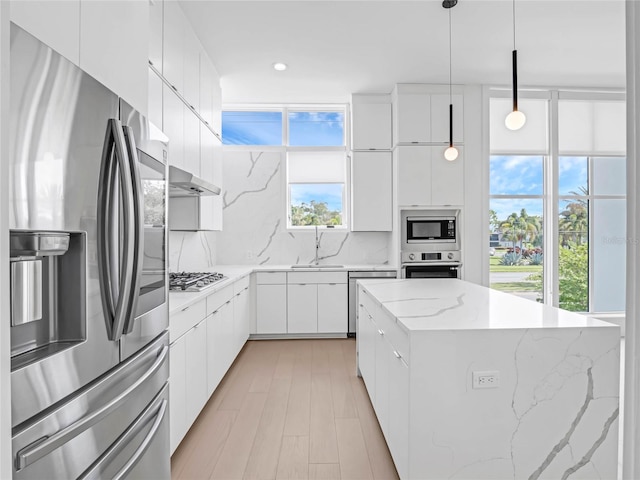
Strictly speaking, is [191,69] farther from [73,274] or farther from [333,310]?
[333,310]

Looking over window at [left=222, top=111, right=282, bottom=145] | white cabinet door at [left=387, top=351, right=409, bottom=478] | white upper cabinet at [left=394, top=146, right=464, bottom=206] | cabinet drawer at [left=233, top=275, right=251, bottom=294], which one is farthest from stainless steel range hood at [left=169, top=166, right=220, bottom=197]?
white upper cabinet at [left=394, top=146, right=464, bottom=206]

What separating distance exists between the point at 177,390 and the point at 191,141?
6.83 feet

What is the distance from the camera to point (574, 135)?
500cm

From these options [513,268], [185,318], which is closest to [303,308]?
[185,318]

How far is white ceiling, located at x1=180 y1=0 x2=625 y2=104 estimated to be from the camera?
3174 millimetres

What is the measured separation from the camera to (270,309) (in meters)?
4.74

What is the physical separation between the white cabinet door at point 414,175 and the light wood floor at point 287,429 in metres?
2.09

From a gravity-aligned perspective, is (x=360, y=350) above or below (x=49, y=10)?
below

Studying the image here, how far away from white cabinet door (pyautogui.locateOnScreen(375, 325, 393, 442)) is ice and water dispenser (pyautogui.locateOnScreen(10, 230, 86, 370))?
150 centimetres

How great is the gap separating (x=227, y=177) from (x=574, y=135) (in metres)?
4.55

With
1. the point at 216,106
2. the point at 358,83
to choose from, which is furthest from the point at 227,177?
the point at 358,83

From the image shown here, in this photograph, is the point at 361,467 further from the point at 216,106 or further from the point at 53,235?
the point at 216,106

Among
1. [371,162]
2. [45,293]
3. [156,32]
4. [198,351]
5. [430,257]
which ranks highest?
[156,32]

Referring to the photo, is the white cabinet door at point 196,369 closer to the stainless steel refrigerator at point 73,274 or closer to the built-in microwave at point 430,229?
the stainless steel refrigerator at point 73,274
